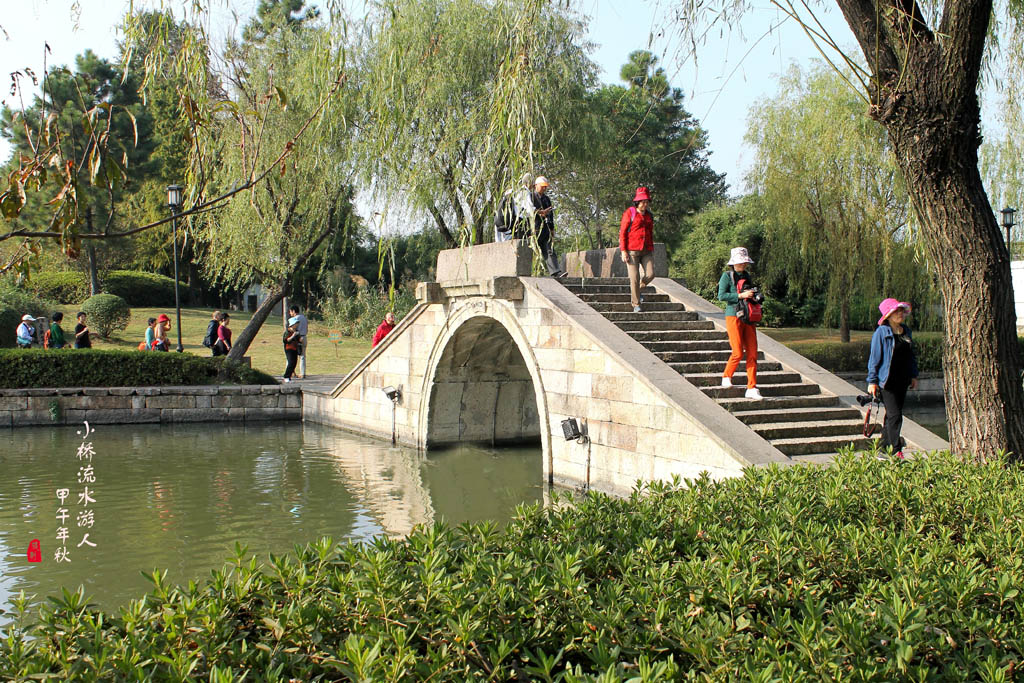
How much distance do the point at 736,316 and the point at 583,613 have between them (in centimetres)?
647

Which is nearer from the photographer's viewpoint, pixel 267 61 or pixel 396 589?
pixel 396 589

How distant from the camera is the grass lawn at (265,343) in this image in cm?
2172

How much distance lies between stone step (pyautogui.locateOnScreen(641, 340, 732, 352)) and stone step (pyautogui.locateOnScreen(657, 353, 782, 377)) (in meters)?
A: 0.16

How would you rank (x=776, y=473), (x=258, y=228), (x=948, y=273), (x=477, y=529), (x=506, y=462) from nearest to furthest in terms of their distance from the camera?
(x=477, y=529) → (x=776, y=473) → (x=948, y=273) → (x=506, y=462) → (x=258, y=228)

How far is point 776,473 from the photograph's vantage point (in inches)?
209

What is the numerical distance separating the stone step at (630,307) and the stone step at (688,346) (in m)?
0.91

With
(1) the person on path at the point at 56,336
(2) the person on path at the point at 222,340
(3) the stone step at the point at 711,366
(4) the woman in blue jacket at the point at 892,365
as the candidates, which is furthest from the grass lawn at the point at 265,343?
(4) the woman in blue jacket at the point at 892,365

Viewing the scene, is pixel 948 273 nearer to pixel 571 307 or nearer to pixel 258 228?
pixel 571 307

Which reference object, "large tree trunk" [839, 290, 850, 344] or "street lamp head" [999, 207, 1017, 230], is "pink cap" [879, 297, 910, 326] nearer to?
"street lamp head" [999, 207, 1017, 230]

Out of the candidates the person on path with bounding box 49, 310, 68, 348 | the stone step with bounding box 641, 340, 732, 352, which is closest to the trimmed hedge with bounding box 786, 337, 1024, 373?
the stone step with bounding box 641, 340, 732, 352

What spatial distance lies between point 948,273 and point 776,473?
173 cm

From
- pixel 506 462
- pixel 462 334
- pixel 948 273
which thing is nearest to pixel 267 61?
pixel 462 334

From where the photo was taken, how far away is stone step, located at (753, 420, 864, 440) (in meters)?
8.62

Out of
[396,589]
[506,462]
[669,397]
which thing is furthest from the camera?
[506,462]
